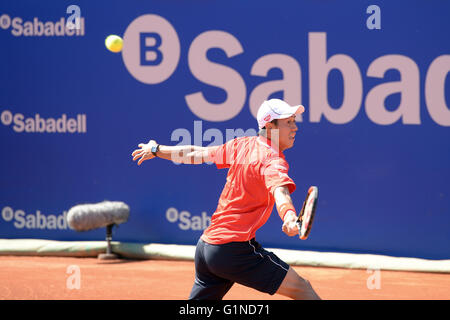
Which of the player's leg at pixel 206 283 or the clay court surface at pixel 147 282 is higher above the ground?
the player's leg at pixel 206 283

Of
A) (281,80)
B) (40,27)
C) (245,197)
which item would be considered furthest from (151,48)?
(245,197)

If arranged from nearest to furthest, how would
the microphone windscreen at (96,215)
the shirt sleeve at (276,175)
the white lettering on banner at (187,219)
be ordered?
the shirt sleeve at (276,175), the microphone windscreen at (96,215), the white lettering on banner at (187,219)

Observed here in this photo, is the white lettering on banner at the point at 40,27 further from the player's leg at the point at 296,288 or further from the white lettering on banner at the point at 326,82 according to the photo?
the player's leg at the point at 296,288

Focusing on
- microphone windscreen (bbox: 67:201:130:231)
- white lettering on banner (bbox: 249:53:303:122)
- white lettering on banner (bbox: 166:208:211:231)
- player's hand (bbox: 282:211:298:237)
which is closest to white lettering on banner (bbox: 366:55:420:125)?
white lettering on banner (bbox: 249:53:303:122)

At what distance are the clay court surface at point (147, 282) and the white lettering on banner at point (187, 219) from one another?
41cm

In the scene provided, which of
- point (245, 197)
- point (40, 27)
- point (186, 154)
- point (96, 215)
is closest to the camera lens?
point (245, 197)

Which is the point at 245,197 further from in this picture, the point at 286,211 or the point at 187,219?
the point at 187,219

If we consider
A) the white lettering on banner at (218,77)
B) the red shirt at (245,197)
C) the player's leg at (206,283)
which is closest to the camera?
the red shirt at (245,197)

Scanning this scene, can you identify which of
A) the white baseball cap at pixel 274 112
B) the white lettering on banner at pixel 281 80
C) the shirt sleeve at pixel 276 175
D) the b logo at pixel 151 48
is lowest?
the shirt sleeve at pixel 276 175

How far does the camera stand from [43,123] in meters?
7.38

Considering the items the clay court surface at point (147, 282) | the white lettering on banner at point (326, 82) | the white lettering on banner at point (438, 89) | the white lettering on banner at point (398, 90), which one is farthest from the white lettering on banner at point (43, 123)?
the white lettering on banner at point (438, 89)

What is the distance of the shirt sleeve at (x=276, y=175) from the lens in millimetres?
2979

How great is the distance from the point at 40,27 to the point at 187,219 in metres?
2.72
